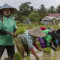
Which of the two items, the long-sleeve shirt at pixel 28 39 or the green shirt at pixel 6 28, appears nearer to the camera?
the green shirt at pixel 6 28

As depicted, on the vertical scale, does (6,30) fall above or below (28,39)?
above

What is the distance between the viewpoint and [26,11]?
152ft

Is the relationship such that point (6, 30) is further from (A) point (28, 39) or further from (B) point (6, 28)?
(A) point (28, 39)

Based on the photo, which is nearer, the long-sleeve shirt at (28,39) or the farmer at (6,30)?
the farmer at (6,30)

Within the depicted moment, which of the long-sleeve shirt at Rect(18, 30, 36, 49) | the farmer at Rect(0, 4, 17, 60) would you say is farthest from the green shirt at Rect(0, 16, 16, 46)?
the long-sleeve shirt at Rect(18, 30, 36, 49)

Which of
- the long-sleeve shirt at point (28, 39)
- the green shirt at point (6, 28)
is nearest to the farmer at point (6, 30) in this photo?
the green shirt at point (6, 28)

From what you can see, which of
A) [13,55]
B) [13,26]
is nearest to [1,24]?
[13,26]

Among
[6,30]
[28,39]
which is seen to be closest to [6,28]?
[6,30]

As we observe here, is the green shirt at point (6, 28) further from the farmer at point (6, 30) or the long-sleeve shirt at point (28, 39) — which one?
the long-sleeve shirt at point (28, 39)

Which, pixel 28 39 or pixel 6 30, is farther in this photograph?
pixel 28 39

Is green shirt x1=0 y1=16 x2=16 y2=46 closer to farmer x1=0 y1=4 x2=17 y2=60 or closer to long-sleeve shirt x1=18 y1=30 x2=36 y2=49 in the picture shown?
farmer x1=0 y1=4 x2=17 y2=60

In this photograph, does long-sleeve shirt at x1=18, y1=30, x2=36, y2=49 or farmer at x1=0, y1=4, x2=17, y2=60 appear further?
long-sleeve shirt at x1=18, y1=30, x2=36, y2=49

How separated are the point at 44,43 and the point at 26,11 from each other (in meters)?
42.5

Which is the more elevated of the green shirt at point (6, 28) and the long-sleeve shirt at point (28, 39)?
the green shirt at point (6, 28)
